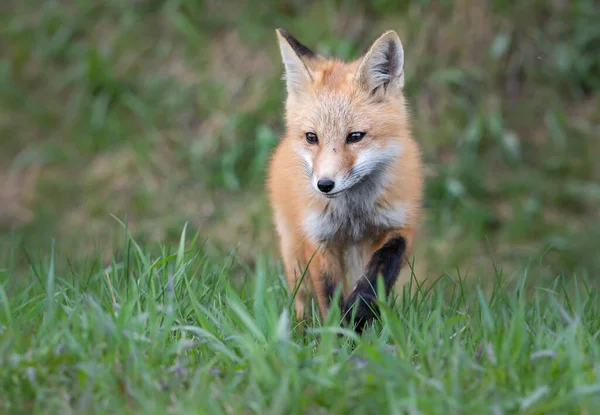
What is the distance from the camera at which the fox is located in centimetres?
388

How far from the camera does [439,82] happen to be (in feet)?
25.1

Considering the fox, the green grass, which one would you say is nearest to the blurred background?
the fox

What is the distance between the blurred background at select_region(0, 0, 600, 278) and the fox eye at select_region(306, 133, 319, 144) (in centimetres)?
303

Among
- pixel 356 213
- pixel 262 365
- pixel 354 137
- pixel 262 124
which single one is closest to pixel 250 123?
pixel 262 124

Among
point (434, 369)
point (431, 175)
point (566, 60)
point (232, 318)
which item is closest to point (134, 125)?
point (431, 175)

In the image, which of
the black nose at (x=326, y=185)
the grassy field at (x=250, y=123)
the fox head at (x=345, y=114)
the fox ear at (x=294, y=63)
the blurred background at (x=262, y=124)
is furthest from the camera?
the blurred background at (x=262, y=124)

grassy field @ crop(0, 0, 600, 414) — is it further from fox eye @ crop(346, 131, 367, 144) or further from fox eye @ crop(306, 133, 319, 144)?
fox eye @ crop(346, 131, 367, 144)

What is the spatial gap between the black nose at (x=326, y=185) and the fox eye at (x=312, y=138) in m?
→ 0.38

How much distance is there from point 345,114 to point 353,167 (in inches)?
12.3

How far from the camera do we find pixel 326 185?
3.63 metres

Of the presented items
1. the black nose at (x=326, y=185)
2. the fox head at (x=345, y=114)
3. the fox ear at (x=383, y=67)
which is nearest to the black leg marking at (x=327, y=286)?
the fox head at (x=345, y=114)

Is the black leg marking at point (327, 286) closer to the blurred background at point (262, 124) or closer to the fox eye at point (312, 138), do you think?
the fox eye at point (312, 138)

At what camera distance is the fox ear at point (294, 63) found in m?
4.14

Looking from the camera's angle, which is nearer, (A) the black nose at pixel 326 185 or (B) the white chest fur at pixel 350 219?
(A) the black nose at pixel 326 185
